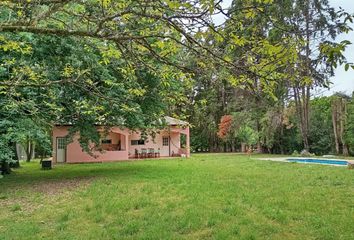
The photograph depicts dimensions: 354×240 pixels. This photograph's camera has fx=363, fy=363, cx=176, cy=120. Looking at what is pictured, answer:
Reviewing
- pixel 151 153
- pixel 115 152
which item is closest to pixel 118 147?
pixel 115 152

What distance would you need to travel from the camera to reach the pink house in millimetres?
25438

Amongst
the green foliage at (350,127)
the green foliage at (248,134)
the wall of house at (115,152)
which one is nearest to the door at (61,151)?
the wall of house at (115,152)

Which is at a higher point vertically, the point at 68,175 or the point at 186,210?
the point at 68,175

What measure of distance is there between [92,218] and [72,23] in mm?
4173

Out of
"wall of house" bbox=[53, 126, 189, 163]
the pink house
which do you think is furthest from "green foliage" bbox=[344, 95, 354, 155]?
"wall of house" bbox=[53, 126, 189, 163]

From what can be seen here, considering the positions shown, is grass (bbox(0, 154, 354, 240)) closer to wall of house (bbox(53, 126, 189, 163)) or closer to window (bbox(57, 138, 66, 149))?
wall of house (bbox(53, 126, 189, 163))

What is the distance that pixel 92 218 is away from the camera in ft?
22.8

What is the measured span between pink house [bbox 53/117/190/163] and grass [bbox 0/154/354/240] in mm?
13120

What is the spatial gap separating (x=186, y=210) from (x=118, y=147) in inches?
840

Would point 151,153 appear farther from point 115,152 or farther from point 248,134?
point 248,134

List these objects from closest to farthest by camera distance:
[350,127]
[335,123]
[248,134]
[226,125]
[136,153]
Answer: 1. [350,127]
2. [335,123]
3. [136,153]
4. [248,134]
5. [226,125]

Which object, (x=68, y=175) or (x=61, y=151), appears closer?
(x=68, y=175)

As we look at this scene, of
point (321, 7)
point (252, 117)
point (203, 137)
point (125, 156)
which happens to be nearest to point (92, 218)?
point (125, 156)

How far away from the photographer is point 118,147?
28.1 metres
